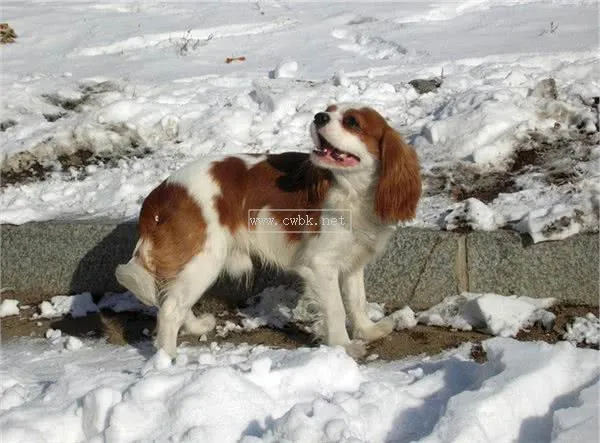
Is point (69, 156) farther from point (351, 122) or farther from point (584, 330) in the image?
point (584, 330)

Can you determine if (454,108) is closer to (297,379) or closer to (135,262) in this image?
(135,262)

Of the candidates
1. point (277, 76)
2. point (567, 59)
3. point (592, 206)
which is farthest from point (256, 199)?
point (567, 59)

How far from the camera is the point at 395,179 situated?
3.80 meters

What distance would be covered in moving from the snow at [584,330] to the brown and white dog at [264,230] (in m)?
0.92

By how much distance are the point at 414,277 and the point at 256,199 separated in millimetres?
1023

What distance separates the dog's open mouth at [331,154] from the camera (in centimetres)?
372

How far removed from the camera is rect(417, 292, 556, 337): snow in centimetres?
410

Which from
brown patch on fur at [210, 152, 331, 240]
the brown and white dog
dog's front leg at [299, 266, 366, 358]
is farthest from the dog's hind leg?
dog's front leg at [299, 266, 366, 358]

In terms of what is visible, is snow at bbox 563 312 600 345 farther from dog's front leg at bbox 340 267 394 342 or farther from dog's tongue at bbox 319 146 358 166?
dog's tongue at bbox 319 146 358 166

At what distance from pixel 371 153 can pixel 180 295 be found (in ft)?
4.07

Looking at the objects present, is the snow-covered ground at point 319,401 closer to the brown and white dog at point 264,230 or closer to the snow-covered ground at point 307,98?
the brown and white dog at point 264,230

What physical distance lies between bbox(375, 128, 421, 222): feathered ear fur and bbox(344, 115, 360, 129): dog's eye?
0.16 m

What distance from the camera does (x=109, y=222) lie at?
4945 mm

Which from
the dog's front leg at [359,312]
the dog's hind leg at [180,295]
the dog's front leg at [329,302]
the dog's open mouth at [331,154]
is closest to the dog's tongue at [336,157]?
the dog's open mouth at [331,154]
